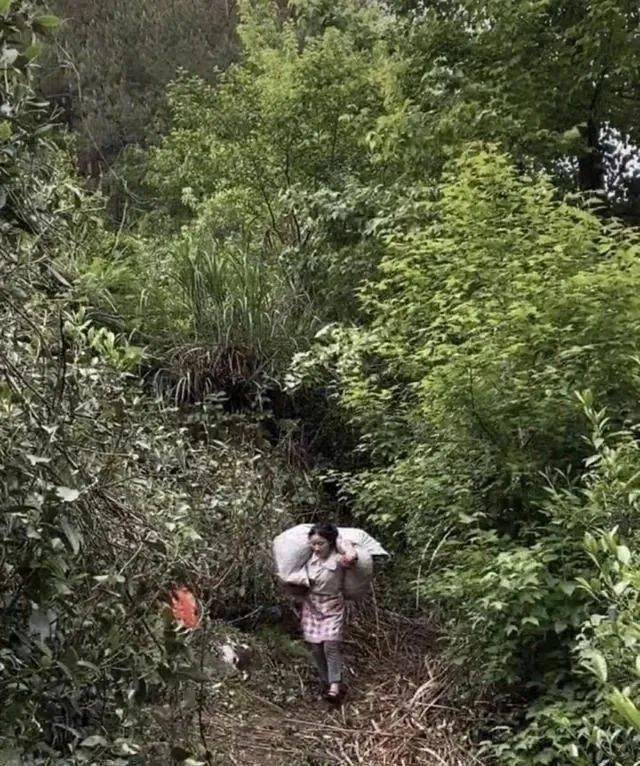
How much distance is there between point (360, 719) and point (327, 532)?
0.97m

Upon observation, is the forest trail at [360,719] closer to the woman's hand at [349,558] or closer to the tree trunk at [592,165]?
the woman's hand at [349,558]

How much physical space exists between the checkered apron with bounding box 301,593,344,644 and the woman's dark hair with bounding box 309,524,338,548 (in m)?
0.30

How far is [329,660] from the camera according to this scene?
4578mm

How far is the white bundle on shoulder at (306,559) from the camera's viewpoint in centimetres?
468

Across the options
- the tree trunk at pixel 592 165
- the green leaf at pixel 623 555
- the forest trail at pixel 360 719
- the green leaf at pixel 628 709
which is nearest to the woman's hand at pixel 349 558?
the forest trail at pixel 360 719

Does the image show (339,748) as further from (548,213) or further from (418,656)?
(548,213)

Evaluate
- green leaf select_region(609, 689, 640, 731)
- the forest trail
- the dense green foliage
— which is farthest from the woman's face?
green leaf select_region(609, 689, 640, 731)

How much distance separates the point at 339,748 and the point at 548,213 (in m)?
2.88

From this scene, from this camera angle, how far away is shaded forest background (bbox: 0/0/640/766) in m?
1.96

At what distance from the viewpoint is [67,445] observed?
6.61 ft

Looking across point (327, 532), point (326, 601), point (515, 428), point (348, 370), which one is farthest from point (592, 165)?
point (326, 601)

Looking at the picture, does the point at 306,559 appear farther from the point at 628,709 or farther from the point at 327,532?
the point at 628,709

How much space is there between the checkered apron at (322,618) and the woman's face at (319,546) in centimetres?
23

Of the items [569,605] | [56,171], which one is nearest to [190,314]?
[569,605]
